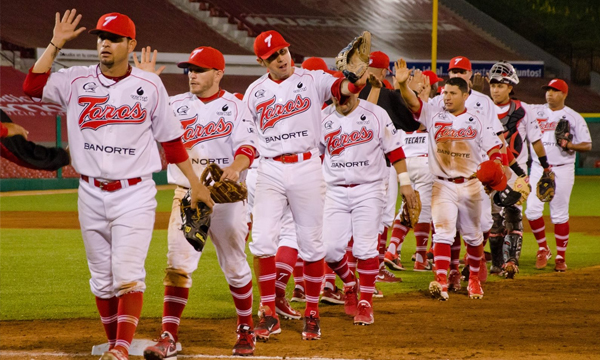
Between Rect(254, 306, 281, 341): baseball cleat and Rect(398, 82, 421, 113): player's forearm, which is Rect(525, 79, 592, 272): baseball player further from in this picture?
Rect(254, 306, 281, 341): baseball cleat

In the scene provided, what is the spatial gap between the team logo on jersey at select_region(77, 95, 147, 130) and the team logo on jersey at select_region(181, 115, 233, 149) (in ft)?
2.66

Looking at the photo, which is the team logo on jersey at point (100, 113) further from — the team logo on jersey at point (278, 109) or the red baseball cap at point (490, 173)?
the red baseball cap at point (490, 173)

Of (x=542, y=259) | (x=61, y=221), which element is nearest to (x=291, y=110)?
(x=542, y=259)

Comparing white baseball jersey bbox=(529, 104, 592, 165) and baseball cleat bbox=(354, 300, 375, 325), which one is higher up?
white baseball jersey bbox=(529, 104, 592, 165)

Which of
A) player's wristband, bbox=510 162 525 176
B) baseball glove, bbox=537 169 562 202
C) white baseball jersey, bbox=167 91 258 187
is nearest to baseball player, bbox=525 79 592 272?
baseball glove, bbox=537 169 562 202

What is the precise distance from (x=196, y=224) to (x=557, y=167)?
21.9 feet

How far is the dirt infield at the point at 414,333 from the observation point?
17.1 feet

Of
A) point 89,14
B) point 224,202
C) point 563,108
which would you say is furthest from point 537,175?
point 89,14

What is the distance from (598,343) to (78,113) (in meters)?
3.89

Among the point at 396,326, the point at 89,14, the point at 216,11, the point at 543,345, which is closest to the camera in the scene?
the point at 543,345

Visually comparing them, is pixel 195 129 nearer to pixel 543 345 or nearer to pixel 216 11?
pixel 543 345

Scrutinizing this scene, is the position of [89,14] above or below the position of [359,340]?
above

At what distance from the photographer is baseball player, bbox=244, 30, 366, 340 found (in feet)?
18.5

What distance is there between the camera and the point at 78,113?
4.48 m
